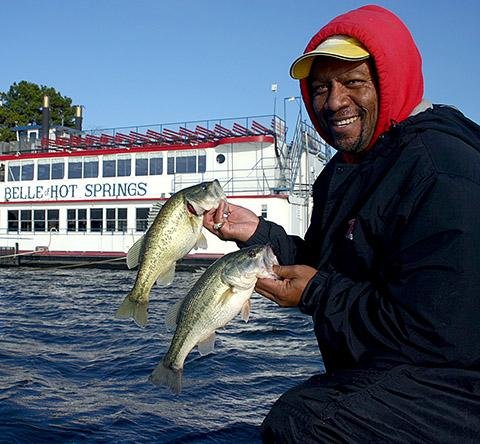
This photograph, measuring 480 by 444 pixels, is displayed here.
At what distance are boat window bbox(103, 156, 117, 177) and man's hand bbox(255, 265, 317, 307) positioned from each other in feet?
85.5

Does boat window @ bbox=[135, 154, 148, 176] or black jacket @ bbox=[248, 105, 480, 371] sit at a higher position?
boat window @ bbox=[135, 154, 148, 176]

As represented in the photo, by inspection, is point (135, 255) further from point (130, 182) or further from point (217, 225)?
point (130, 182)

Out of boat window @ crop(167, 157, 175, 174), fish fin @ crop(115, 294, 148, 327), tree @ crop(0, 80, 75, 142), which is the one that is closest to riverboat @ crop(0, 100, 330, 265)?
boat window @ crop(167, 157, 175, 174)

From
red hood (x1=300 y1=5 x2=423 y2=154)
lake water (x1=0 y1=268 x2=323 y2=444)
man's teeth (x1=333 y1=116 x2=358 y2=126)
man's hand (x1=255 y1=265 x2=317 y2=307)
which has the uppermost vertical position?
red hood (x1=300 y1=5 x2=423 y2=154)

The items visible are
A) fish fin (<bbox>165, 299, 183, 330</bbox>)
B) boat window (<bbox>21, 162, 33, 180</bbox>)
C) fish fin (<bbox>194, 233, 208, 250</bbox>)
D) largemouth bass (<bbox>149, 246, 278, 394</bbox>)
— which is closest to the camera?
largemouth bass (<bbox>149, 246, 278, 394</bbox>)

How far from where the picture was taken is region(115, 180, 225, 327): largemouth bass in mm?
3791

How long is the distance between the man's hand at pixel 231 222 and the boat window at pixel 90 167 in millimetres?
25672

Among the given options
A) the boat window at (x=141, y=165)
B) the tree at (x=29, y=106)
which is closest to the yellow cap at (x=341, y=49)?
the boat window at (x=141, y=165)

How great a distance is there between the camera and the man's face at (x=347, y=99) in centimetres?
293

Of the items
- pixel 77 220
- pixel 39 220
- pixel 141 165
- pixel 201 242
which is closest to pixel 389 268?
pixel 201 242

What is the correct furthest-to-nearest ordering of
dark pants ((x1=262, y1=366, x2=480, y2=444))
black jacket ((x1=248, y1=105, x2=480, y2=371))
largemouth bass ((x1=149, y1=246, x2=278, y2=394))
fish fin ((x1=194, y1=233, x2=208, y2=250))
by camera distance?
1. fish fin ((x1=194, y1=233, x2=208, y2=250))
2. largemouth bass ((x1=149, y1=246, x2=278, y2=394))
3. dark pants ((x1=262, y1=366, x2=480, y2=444))
4. black jacket ((x1=248, y1=105, x2=480, y2=371))

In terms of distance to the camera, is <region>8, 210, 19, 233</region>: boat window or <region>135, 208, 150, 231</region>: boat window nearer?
<region>135, 208, 150, 231</region>: boat window

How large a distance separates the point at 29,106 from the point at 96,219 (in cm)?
3529

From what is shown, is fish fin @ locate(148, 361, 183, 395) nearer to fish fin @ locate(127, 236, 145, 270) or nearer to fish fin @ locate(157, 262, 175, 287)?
fish fin @ locate(157, 262, 175, 287)
